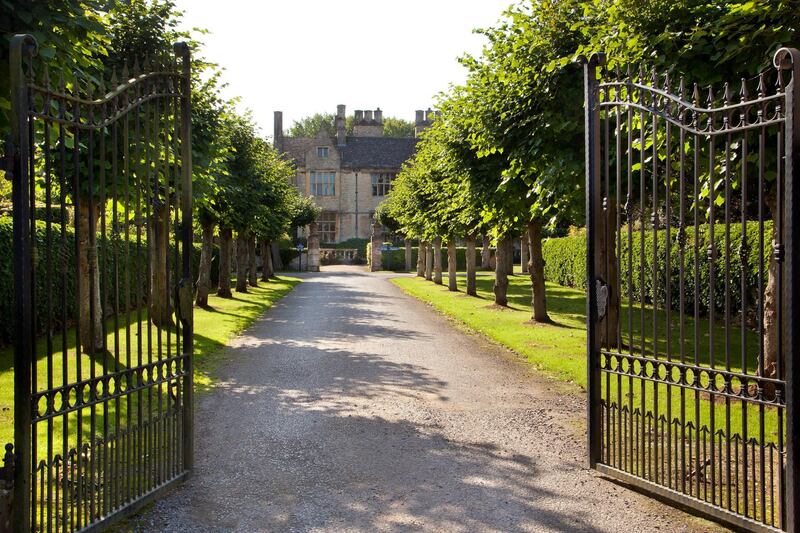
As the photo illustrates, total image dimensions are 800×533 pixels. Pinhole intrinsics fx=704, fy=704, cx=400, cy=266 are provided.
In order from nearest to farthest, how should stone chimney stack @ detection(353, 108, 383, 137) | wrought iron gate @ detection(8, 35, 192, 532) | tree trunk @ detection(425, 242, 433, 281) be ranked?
wrought iron gate @ detection(8, 35, 192, 532) < tree trunk @ detection(425, 242, 433, 281) < stone chimney stack @ detection(353, 108, 383, 137)

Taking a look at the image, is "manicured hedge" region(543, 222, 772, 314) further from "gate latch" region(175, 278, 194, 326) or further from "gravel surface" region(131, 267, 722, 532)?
"gate latch" region(175, 278, 194, 326)

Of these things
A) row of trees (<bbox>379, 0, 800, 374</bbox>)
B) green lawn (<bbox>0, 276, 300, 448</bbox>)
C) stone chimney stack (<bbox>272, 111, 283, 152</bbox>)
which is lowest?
green lawn (<bbox>0, 276, 300, 448</bbox>)

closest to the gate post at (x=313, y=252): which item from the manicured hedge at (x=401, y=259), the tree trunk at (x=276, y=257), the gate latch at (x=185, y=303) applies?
the tree trunk at (x=276, y=257)

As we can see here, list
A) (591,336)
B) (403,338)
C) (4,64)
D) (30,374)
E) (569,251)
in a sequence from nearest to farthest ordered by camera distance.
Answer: (30,374) → (4,64) → (591,336) → (403,338) → (569,251)

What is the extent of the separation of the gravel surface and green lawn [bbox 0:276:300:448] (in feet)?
2.45

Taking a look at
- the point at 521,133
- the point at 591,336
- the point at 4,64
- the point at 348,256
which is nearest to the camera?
the point at 4,64

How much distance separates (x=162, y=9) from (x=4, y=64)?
7882 mm

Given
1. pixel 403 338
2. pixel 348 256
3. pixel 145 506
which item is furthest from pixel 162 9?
pixel 348 256

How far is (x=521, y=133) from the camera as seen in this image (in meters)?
11.7

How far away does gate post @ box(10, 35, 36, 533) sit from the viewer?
396 centimetres

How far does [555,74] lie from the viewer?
1088 cm

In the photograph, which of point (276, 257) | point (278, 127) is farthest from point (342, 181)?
point (276, 257)

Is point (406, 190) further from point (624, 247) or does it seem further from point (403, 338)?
point (403, 338)

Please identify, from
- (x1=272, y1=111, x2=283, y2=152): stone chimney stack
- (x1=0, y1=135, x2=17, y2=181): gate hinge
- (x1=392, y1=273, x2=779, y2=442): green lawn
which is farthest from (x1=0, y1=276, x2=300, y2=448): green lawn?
(x1=272, y1=111, x2=283, y2=152): stone chimney stack
